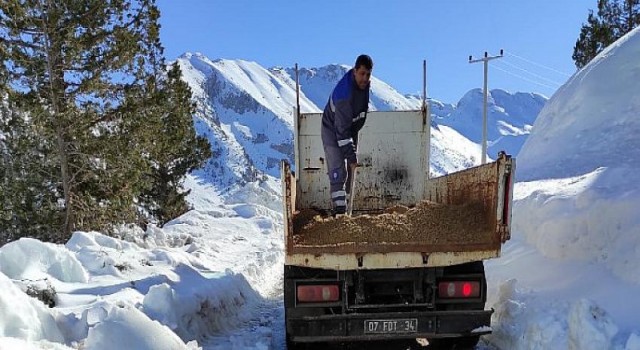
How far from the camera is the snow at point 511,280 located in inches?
152

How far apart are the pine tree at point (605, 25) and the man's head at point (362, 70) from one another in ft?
59.2

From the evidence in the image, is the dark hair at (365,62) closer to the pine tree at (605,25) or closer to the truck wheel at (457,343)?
the truck wheel at (457,343)

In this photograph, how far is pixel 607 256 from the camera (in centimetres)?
540

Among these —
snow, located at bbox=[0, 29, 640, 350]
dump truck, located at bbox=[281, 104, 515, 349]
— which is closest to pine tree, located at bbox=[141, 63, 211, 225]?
snow, located at bbox=[0, 29, 640, 350]

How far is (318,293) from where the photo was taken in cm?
443

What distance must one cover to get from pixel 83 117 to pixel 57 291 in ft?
27.4

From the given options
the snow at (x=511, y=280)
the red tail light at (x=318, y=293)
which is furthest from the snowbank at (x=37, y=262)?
the red tail light at (x=318, y=293)

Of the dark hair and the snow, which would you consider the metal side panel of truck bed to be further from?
the dark hair

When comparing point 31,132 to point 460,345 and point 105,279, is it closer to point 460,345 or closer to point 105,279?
point 105,279

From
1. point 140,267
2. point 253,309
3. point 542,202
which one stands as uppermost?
point 542,202

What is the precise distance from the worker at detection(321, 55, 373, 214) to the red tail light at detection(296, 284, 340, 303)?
1.32 metres

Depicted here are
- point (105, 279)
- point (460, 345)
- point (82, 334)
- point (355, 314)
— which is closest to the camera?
point (82, 334)

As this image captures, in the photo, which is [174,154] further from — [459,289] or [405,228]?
[459,289]

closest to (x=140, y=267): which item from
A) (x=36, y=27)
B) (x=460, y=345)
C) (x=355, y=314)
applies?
(x=355, y=314)
